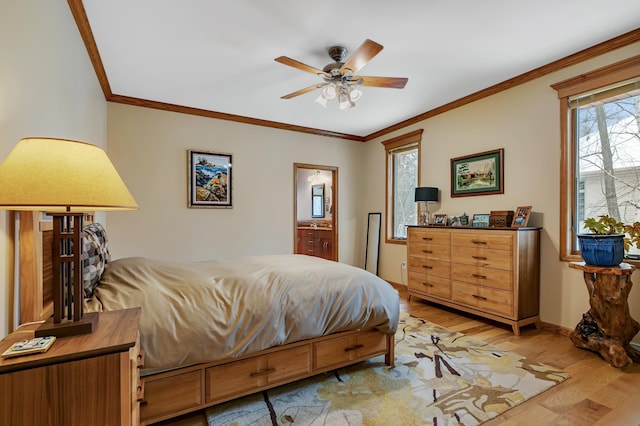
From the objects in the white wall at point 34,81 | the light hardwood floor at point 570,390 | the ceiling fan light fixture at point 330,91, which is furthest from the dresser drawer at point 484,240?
the white wall at point 34,81

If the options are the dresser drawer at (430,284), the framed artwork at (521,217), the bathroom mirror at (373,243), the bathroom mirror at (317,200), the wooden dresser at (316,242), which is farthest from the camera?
the bathroom mirror at (317,200)

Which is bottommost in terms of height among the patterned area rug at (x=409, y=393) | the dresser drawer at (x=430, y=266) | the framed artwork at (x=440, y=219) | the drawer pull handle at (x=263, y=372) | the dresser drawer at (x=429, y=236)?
the patterned area rug at (x=409, y=393)

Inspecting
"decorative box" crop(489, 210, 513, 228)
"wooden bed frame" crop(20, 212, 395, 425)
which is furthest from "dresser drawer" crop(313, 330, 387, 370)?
"decorative box" crop(489, 210, 513, 228)

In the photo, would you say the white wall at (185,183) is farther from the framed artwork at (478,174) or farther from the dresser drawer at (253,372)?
the dresser drawer at (253,372)

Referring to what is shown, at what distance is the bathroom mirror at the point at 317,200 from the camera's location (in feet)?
24.6

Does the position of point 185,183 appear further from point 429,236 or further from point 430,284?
point 430,284

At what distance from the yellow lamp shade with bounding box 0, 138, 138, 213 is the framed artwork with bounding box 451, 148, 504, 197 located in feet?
12.0

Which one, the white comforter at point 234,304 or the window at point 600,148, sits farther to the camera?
the window at point 600,148

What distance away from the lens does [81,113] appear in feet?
7.72

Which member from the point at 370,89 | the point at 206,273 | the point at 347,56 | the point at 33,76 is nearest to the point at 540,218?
the point at 370,89

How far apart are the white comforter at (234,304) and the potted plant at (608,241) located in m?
1.63

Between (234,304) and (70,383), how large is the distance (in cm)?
89

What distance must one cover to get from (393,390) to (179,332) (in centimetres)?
140

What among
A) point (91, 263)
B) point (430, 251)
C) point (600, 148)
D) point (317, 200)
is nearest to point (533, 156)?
point (600, 148)
